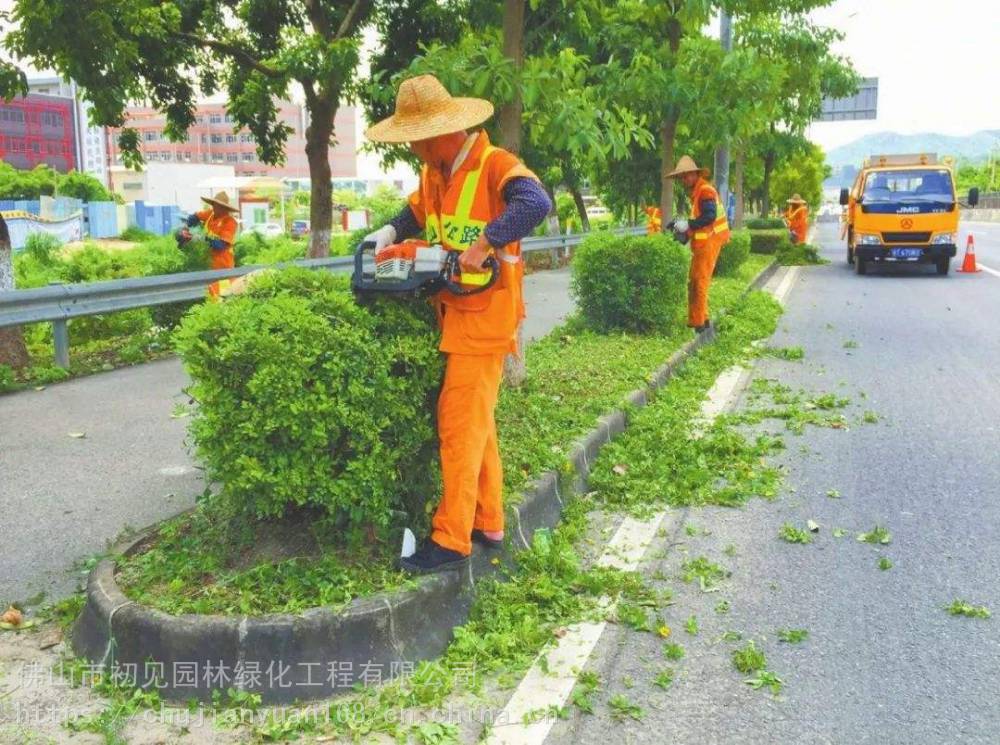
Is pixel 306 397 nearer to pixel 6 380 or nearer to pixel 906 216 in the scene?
pixel 6 380

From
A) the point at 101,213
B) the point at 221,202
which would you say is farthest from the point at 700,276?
the point at 101,213

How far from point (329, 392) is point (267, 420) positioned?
0.75ft

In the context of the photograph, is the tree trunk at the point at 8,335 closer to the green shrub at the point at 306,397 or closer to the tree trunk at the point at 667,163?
the green shrub at the point at 306,397

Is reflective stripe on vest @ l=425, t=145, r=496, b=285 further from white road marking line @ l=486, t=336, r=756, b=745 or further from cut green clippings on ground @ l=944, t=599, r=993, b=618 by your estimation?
cut green clippings on ground @ l=944, t=599, r=993, b=618

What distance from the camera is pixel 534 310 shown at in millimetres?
12797

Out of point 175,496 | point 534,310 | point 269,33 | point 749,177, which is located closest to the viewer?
point 175,496

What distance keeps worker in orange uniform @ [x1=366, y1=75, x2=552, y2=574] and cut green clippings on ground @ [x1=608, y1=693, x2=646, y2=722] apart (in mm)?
793

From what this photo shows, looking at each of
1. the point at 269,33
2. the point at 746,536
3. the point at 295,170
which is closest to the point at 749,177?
the point at 269,33

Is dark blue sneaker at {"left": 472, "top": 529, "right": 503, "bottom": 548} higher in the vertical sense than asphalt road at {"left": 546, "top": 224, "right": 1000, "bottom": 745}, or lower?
higher

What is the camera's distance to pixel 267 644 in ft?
10.2

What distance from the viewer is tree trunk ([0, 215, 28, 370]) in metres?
8.01

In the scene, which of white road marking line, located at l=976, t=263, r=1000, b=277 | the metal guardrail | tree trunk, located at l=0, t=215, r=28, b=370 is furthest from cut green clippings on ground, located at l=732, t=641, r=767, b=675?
white road marking line, located at l=976, t=263, r=1000, b=277

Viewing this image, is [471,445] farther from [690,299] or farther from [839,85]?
[839,85]

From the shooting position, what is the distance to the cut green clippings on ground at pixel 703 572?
4117mm
